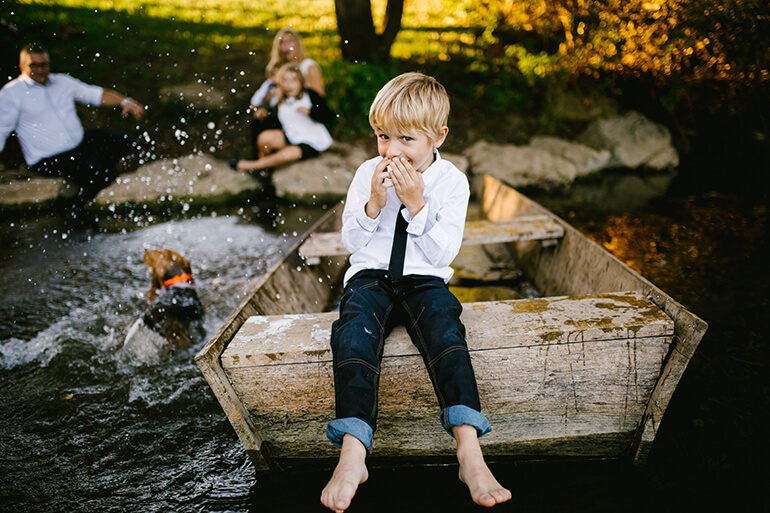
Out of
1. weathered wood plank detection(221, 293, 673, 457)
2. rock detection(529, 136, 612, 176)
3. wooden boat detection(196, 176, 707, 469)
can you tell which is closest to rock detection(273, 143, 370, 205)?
rock detection(529, 136, 612, 176)

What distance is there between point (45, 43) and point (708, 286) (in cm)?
1204

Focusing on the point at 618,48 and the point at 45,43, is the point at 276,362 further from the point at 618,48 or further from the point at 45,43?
the point at 45,43

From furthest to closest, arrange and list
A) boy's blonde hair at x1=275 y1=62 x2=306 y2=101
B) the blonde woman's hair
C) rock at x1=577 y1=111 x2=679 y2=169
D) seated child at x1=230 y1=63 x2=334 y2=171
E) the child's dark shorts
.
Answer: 1. rock at x1=577 y1=111 x2=679 y2=169
2. the child's dark shorts
3. seated child at x1=230 y1=63 x2=334 y2=171
4. boy's blonde hair at x1=275 y1=62 x2=306 y2=101
5. the blonde woman's hair

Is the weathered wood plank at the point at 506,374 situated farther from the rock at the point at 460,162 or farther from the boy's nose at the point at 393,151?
the rock at the point at 460,162

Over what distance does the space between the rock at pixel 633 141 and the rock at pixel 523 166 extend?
106cm

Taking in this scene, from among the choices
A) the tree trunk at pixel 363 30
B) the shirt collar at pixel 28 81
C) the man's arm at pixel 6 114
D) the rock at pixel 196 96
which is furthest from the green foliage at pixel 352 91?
the man's arm at pixel 6 114

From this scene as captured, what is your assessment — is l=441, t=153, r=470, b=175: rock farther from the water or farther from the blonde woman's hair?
the water

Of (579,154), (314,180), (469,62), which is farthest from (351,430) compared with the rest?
(469,62)

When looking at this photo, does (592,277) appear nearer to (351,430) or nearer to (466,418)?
(466,418)

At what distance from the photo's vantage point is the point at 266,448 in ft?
6.62

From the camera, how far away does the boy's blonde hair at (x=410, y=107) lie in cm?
180

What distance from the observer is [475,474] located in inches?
54.7

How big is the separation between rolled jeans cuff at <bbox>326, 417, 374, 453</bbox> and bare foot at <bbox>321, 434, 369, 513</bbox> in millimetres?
17

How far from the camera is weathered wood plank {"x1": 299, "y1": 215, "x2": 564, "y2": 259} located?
313cm
